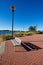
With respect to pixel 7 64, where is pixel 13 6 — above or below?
above

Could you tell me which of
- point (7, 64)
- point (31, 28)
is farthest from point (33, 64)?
point (31, 28)

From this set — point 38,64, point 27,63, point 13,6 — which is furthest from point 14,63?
point 13,6

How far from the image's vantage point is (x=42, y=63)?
611cm

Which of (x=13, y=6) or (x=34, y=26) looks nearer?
(x=13, y=6)

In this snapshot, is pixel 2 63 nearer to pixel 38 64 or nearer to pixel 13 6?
pixel 38 64

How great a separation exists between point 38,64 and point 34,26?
56107 mm

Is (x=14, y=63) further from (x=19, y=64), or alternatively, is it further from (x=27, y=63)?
(x=27, y=63)

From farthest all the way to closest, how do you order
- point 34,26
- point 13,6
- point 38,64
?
point 34,26
point 13,6
point 38,64

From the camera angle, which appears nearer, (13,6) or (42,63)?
(42,63)

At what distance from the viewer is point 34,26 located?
61.5 metres

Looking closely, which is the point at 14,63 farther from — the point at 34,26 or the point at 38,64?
the point at 34,26

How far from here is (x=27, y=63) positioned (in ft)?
20.1

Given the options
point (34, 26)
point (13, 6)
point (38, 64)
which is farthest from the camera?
point (34, 26)

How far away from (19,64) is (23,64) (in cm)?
21
